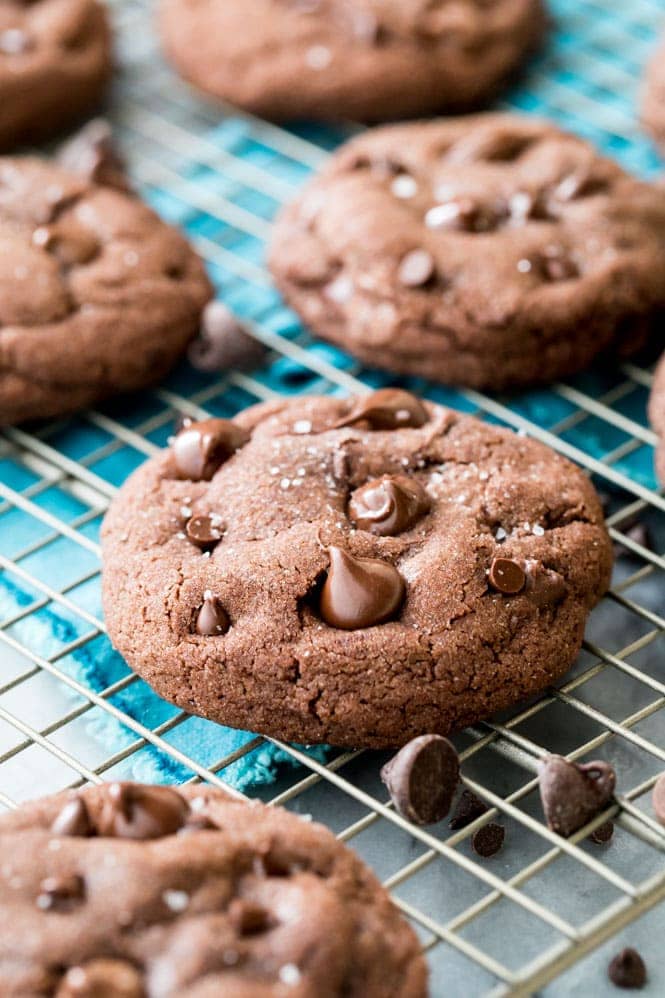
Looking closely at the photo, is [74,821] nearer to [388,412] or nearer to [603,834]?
[603,834]

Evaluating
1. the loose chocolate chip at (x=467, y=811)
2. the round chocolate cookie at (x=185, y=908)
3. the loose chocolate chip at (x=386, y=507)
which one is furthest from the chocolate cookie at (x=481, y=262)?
the round chocolate cookie at (x=185, y=908)

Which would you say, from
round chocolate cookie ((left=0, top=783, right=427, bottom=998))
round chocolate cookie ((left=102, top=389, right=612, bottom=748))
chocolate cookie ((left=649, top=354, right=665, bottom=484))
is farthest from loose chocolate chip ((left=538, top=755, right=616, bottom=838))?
chocolate cookie ((left=649, top=354, right=665, bottom=484))

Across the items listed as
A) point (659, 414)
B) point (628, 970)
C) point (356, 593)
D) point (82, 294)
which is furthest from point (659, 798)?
point (82, 294)

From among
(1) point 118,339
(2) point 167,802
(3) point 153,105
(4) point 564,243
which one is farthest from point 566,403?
(3) point 153,105

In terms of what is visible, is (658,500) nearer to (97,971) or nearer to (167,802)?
(167,802)

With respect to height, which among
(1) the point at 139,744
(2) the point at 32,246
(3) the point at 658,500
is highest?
(2) the point at 32,246

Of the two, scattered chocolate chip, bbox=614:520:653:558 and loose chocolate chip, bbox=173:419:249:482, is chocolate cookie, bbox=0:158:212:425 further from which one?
scattered chocolate chip, bbox=614:520:653:558
